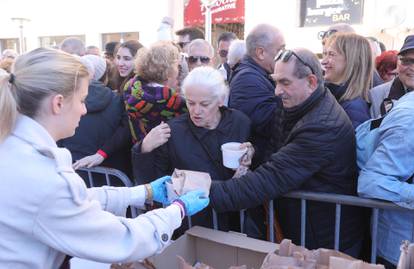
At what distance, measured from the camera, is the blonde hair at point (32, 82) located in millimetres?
1377

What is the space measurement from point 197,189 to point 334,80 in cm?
157

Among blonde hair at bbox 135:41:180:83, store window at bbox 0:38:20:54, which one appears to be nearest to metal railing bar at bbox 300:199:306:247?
blonde hair at bbox 135:41:180:83

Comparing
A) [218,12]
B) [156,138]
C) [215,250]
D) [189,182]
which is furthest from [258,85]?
[218,12]

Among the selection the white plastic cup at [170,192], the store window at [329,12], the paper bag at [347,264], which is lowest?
the paper bag at [347,264]

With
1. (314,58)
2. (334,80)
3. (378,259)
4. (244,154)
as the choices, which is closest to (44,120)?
(244,154)

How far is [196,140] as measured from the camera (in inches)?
95.5

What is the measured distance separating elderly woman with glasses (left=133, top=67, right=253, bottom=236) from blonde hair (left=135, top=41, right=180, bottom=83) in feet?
1.30

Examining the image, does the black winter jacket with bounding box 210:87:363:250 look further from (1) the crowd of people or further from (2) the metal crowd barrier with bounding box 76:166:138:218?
(2) the metal crowd barrier with bounding box 76:166:138:218

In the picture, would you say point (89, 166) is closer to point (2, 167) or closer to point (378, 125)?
point (2, 167)

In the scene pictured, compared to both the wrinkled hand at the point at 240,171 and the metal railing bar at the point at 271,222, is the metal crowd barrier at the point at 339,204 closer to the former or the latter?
the metal railing bar at the point at 271,222

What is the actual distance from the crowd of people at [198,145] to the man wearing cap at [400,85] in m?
0.01

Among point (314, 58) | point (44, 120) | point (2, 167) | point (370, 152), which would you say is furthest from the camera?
point (314, 58)

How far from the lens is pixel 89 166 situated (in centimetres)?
296

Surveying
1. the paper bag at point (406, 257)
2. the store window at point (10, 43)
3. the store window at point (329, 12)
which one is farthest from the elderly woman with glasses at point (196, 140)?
the store window at point (10, 43)
